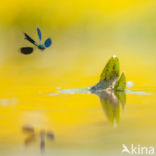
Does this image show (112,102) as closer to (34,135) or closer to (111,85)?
(111,85)

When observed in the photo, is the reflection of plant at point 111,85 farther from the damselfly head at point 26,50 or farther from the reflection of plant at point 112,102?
the damselfly head at point 26,50

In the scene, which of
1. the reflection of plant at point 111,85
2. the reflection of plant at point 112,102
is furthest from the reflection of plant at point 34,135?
the reflection of plant at point 111,85

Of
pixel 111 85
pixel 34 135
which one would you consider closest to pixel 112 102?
pixel 111 85

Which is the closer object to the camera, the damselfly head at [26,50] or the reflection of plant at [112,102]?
the reflection of plant at [112,102]

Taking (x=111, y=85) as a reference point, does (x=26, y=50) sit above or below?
above

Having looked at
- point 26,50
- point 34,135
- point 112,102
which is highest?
point 26,50

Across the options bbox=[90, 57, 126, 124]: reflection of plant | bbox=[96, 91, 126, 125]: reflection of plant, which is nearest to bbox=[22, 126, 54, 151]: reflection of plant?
bbox=[96, 91, 126, 125]: reflection of plant

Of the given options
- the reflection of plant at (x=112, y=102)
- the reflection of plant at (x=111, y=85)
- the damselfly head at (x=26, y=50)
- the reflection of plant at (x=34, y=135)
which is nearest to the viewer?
the reflection of plant at (x=34, y=135)

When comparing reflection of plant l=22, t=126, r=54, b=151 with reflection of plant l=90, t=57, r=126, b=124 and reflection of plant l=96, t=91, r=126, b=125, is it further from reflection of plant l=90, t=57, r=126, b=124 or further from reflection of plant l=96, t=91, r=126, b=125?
reflection of plant l=90, t=57, r=126, b=124

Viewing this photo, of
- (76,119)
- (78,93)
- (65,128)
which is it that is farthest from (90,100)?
(65,128)
